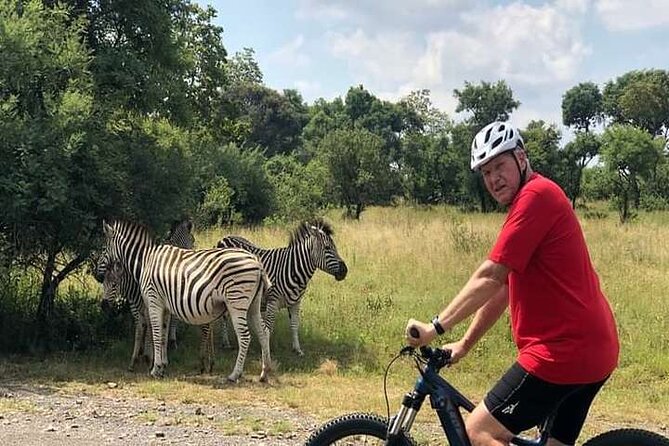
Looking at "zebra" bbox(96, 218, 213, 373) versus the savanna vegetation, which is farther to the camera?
"zebra" bbox(96, 218, 213, 373)

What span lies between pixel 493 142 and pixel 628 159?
1276 inches

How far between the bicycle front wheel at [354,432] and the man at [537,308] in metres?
0.59

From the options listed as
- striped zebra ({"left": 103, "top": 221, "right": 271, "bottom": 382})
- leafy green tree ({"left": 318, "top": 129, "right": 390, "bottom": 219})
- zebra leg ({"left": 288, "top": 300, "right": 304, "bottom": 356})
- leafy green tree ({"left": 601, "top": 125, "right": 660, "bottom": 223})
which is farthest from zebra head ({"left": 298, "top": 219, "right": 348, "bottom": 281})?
leafy green tree ({"left": 601, "top": 125, "right": 660, "bottom": 223})

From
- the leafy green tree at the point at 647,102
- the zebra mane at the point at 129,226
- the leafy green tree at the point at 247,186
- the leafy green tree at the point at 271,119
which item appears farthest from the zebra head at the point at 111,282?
the leafy green tree at the point at 647,102

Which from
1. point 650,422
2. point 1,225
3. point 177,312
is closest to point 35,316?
point 1,225

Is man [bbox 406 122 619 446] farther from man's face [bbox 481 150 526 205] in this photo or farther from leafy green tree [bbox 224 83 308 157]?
leafy green tree [bbox 224 83 308 157]

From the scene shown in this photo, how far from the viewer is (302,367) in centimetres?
1045

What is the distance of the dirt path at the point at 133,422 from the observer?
21.1 feet

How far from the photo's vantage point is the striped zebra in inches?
379

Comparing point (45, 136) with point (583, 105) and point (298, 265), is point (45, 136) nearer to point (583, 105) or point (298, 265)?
point (298, 265)

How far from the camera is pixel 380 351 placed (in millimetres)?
11000

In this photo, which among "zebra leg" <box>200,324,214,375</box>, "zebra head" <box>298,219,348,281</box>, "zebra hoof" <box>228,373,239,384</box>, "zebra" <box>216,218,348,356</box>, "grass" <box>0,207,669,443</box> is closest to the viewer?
"grass" <box>0,207,669,443</box>

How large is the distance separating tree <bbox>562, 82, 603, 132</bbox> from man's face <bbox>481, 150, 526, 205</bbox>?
2958 inches

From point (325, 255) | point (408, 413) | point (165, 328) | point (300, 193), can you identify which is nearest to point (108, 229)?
point (165, 328)
